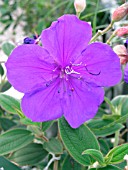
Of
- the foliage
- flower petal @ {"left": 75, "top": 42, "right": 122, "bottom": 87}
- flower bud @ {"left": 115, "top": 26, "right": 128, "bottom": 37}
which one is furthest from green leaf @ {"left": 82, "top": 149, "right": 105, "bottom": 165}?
flower bud @ {"left": 115, "top": 26, "right": 128, "bottom": 37}

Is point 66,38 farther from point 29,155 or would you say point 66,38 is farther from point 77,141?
point 29,155

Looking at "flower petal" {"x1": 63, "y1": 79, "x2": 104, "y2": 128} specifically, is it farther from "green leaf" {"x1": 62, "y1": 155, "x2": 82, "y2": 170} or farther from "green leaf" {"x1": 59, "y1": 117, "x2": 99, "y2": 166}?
"green leaf" {"x1": 62, "y1": 155, "x2": 82, "y2": 170}

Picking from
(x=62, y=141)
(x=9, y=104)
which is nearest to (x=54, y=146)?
(x=62, y=141)

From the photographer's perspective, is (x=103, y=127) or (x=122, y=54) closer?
(x=122, y=54)

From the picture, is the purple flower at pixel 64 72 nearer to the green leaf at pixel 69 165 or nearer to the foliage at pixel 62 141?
the foliage at pixel 62 141

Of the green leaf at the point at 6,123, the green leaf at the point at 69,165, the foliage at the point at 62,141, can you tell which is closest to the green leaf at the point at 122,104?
the foliage at the point at 62,141

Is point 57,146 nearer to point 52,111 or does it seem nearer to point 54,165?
point 54,165
